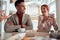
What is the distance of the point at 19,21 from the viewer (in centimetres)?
165

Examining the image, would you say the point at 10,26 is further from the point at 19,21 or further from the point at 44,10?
the point at 44,10

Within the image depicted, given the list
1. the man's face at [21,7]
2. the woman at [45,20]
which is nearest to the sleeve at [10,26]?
the man's face at [21,7]

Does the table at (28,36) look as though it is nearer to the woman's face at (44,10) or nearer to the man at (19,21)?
the man at (19,21)

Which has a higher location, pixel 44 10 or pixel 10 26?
pixel 44 10

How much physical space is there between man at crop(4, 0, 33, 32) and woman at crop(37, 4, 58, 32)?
0.12 meters

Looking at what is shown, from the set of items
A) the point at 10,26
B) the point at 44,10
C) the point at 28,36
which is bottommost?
the point at 28,36

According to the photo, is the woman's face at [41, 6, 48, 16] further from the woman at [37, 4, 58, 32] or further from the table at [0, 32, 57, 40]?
the table at [0, 32, 57, 40]

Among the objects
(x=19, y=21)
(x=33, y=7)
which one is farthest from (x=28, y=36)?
(x=33, y=7)

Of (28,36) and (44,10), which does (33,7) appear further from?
(28,36)

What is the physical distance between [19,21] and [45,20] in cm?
30

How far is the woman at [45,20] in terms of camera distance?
1.63 meters

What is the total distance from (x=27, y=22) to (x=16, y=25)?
129mm

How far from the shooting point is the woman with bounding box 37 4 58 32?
163cm

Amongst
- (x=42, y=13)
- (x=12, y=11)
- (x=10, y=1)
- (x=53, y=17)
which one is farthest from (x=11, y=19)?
(x=53, y=17)
